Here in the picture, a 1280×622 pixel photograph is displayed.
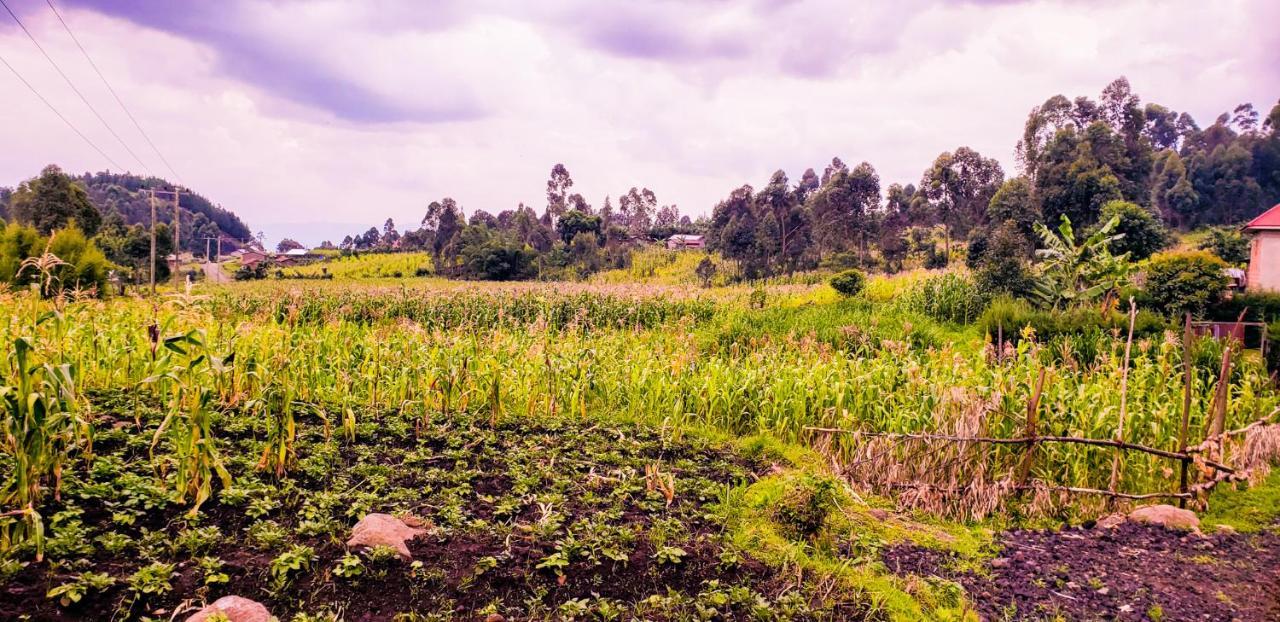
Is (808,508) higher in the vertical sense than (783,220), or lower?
lower

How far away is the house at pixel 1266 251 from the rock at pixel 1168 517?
2418cm

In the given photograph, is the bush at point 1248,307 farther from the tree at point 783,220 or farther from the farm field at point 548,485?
the tree at point 783,220

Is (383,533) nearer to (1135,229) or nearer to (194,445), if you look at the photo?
(194,445)

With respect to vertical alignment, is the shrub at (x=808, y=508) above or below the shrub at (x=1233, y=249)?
below

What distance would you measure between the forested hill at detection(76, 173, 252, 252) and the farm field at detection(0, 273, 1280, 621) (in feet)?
287

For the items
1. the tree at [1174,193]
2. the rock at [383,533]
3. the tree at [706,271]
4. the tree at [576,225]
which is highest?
the tree at [1174,193]

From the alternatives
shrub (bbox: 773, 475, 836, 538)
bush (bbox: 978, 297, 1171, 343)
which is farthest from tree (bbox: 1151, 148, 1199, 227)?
shrub (bbox: 773, 475, 836, 538)

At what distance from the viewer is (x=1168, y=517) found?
4.48 meters

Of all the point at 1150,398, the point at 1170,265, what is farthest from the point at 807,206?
the point at 1150,398

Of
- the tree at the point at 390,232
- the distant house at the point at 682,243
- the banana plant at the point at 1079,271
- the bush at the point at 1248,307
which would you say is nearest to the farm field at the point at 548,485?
the banana plant at the point at 1079,271

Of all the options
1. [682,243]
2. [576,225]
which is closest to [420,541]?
[576,225]

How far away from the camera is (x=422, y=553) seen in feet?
9.38

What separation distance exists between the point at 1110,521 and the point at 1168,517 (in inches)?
15.7

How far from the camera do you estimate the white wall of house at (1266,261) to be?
875 inches
